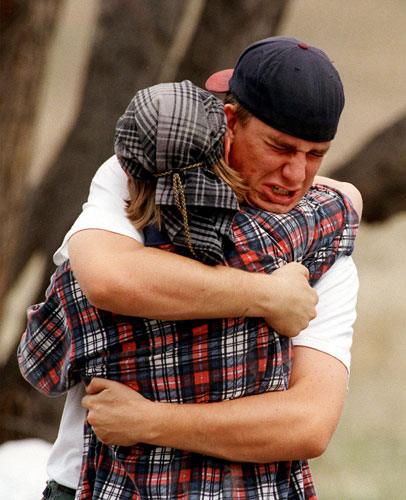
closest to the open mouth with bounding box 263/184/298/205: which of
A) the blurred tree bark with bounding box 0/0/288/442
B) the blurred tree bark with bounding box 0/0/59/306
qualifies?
the blurred tree bark with bounding box 0/0/288/442

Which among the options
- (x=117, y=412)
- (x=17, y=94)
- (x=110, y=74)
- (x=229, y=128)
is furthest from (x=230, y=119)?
(x=17, y=94)

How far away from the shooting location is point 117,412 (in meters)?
1.37

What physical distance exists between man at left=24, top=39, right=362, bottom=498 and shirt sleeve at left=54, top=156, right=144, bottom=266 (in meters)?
0.03

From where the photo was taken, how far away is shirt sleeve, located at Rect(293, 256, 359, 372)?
1493 mm

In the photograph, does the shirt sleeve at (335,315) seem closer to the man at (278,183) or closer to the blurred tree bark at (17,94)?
the man at (278,183)

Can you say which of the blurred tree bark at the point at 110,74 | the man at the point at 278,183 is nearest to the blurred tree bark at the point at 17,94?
the blurred tree bark at the point at 110,74

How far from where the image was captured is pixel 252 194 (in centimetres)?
147

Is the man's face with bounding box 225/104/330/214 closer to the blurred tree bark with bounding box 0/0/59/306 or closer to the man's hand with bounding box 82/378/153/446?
the man's hand with bounding box 82/378/153/446

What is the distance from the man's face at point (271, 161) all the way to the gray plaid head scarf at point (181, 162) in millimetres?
95

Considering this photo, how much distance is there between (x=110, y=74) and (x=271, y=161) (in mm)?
2164

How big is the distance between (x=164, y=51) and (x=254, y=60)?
2045 mm

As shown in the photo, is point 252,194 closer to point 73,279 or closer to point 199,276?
point 199,276

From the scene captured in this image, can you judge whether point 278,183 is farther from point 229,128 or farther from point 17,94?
point 17,94

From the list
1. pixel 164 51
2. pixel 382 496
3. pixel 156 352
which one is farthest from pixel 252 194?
pixel 382 496
